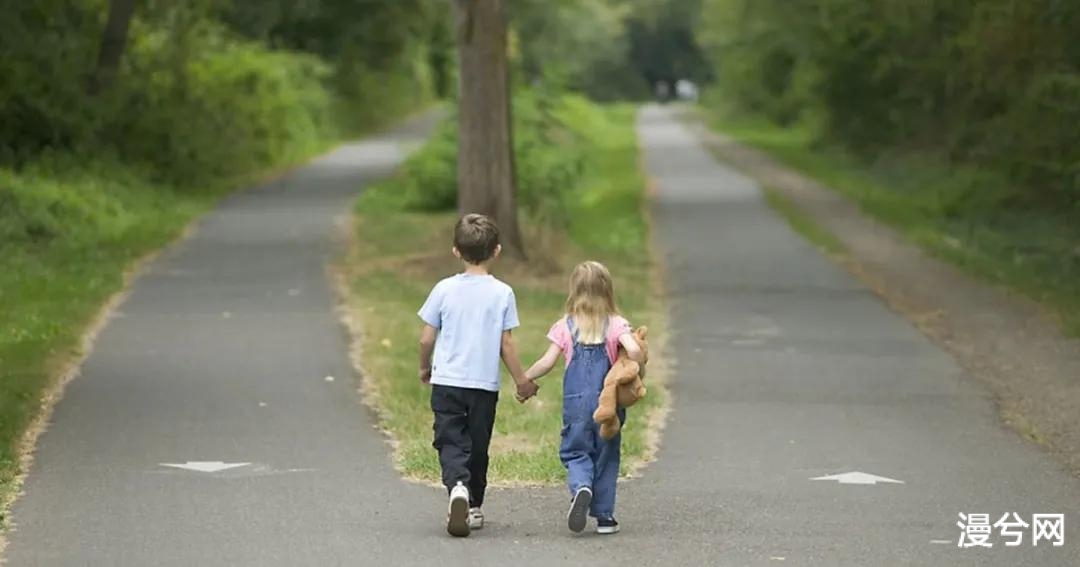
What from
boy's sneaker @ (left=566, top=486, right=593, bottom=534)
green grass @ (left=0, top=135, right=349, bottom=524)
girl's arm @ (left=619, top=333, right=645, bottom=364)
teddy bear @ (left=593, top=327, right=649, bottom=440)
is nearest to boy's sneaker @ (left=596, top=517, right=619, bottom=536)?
boy's sneaker @ (left=566, top=486, right=593, bottom=534)

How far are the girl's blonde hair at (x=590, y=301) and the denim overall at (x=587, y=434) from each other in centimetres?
5

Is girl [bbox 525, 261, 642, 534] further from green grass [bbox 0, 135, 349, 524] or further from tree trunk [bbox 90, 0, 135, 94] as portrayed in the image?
tree trunk [bbox 90, 0, 135, 94]

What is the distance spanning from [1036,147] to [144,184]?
1481 cm

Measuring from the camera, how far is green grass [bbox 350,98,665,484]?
11.7 metres

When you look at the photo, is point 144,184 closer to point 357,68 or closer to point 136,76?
point 136,76

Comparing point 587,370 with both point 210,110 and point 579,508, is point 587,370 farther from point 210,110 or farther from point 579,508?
point 210,110

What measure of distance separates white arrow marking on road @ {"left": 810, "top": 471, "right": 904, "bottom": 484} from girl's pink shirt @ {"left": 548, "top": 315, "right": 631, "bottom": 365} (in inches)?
94.1

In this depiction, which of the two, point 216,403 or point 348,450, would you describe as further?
point 216,403

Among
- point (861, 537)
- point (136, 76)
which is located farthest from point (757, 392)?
point (136, 76)

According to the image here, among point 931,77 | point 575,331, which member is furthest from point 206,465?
point 931,77

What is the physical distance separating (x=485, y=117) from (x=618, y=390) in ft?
41.4

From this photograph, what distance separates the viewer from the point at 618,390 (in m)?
8.69

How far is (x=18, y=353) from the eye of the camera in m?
14.9

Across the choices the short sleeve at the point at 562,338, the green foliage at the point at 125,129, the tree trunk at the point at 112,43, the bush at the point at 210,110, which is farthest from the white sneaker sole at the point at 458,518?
the tree trunk at the point at 112,43
